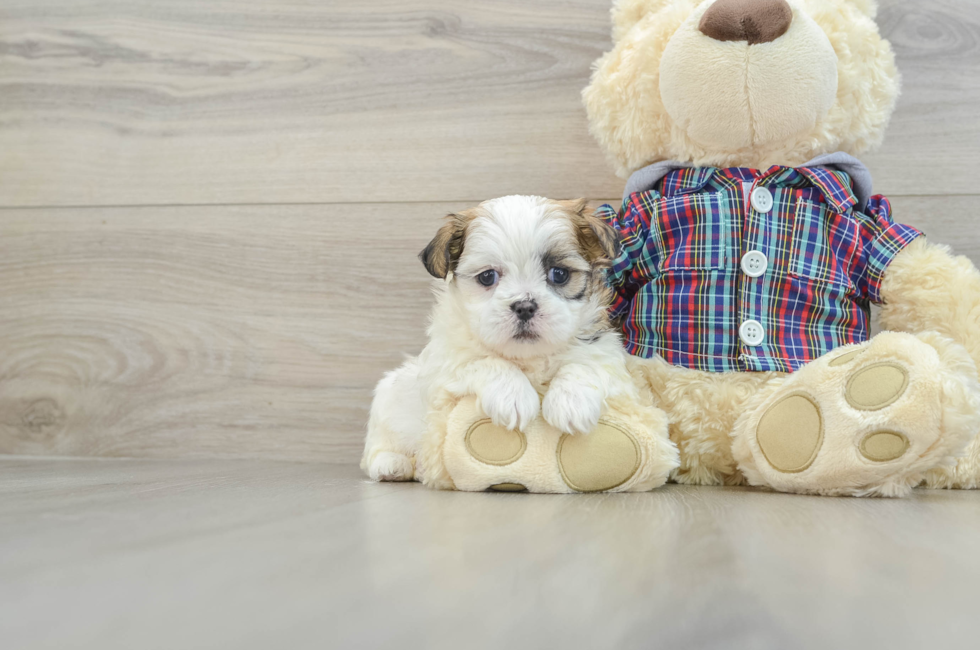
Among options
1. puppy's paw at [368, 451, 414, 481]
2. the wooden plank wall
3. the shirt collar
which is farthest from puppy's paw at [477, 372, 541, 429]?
the wooden plank wall

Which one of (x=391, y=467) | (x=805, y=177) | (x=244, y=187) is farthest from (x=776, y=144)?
(x=244, y=187)

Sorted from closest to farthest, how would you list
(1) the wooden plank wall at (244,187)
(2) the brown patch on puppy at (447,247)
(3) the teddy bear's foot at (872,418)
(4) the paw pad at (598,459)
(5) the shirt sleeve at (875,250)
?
(3) the teddy bear's foot at (872,418) → (4) the paw pad at (598,459) → (2) the brown patch on puppy at (447,247) → (5) the shirt sleeve at (875,250) → (1) the wooden plank wall at (244,187)

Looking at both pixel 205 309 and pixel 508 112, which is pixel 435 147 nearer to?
pixel 508 112

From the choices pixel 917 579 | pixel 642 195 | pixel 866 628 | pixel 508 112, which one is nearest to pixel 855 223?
pixel 642 195

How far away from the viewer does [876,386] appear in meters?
0.91

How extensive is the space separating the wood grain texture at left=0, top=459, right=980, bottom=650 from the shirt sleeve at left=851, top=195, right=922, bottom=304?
452mm

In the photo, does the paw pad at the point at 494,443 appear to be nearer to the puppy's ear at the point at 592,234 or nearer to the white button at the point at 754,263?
the puppy's ear at the point at 592,234

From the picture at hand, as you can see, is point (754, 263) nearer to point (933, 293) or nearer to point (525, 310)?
point (933, 293)

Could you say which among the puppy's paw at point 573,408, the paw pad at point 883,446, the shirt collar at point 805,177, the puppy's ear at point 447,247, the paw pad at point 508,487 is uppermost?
the shirt collar at point 805,177

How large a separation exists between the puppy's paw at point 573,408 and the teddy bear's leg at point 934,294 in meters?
0.56

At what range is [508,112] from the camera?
1.55m

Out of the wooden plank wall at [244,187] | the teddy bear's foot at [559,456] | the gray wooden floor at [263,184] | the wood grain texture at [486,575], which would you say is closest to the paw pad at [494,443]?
the teddy bear's foot at [559,456]

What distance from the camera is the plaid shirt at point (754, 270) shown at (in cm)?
114

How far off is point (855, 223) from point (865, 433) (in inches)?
17.4
